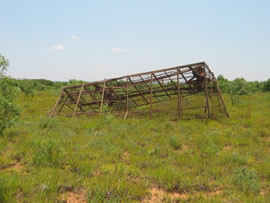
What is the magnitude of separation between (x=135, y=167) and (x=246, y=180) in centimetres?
286

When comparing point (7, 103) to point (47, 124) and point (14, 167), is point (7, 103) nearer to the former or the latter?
point (14, 167)

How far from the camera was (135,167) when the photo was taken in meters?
5.36

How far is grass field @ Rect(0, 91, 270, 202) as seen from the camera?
13.3 feet

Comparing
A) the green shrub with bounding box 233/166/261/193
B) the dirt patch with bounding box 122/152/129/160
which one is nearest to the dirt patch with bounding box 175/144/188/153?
the dirt patch with bounding box 122/152/129/160

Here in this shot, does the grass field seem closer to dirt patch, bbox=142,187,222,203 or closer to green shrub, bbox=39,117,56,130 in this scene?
dirt patch, bbox=142,187,222,203

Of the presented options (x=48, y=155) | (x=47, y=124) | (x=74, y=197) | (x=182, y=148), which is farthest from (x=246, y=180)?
(x=47, y=124)

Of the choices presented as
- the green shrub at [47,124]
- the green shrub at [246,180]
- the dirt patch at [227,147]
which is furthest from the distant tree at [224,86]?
the green shrub at [47,124]

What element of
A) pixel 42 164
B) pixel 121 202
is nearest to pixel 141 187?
pixel 121 202

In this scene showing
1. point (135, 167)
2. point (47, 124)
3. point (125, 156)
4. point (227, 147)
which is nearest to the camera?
point (135, 167)

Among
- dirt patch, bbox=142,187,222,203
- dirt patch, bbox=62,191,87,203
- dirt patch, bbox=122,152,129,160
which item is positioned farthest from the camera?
dirt patch, bbox=122,152,129,160

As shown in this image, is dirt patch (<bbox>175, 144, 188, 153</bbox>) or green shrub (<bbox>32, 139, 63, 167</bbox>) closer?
green shrub (<bbox>32, 139, 63, 167</bbox>)

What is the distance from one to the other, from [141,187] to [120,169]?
1008 mm

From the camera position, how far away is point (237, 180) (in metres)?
Result: 4.67

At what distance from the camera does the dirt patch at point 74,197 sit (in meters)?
3.89
